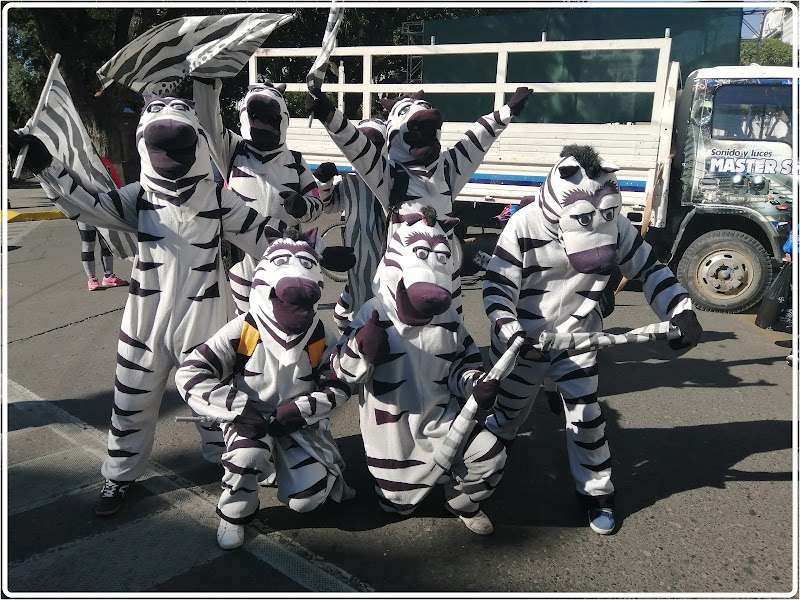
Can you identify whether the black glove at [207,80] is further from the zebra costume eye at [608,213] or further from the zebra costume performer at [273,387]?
the zebra costume eye at [608,213]

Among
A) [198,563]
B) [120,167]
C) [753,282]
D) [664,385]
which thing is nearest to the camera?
[198,563]

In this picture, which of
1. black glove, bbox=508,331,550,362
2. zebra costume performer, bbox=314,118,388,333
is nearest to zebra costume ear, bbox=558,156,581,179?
black glove, bbox=508,331,550,362

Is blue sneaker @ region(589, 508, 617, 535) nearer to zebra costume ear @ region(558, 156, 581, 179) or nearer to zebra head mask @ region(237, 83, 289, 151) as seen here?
zebra costume ear @ region(558, 156, 581, 179)

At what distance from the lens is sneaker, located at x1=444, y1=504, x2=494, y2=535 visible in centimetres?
300

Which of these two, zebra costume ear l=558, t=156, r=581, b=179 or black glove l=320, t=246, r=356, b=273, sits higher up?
zebra costume ear l=558, t=156, r=581, b=179

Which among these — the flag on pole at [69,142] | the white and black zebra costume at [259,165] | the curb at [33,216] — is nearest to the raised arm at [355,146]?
the white and black zebra costume at [259,165]

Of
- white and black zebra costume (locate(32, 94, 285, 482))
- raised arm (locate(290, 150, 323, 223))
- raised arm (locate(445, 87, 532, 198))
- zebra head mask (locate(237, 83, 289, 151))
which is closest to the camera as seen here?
white and black zebra costume (locate(32, 94, 285, 482))

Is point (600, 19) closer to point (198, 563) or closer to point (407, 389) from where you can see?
point (407, 389)

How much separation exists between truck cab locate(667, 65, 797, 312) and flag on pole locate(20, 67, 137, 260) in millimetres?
A: 5665

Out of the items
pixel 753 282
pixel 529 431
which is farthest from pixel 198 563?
pixel 753 282

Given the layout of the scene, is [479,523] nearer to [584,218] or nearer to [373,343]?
[373,343]

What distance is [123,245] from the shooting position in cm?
A: 351

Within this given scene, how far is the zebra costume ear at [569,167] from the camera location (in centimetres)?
303

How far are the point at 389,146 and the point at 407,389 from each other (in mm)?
1924
